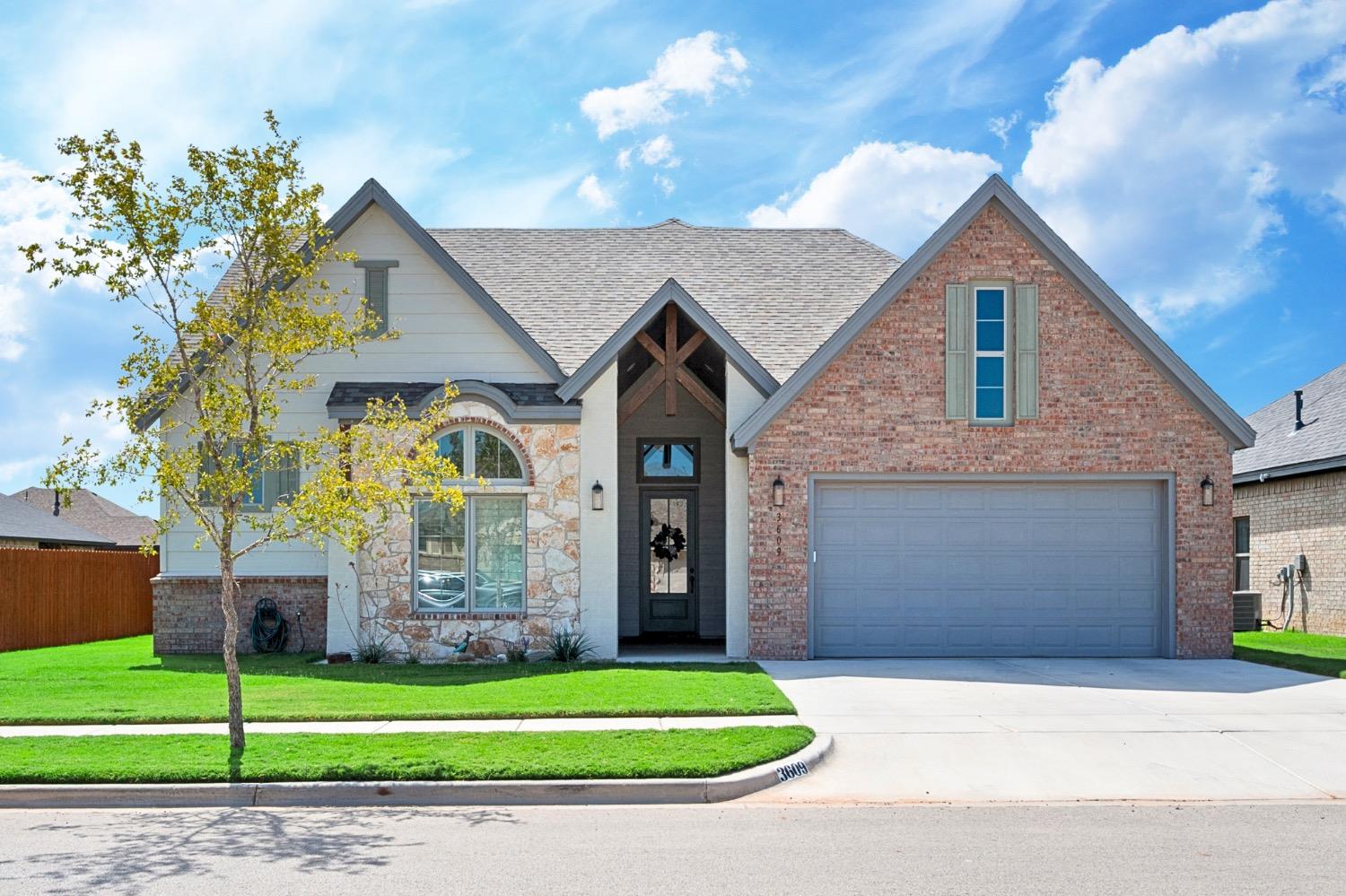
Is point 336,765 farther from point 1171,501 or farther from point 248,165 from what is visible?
point 1171,501

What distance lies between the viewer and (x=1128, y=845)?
7414 mm

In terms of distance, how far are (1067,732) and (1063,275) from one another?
25.2ft

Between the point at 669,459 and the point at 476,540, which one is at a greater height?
the point at 669,459

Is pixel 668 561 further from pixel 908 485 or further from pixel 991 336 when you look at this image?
pixel 991 336

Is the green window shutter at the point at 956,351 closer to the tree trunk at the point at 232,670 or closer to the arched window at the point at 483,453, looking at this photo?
the arched window at the point at 483,453

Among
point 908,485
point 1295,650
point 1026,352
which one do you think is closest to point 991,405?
point 1026,352

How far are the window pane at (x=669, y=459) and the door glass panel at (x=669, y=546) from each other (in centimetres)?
45

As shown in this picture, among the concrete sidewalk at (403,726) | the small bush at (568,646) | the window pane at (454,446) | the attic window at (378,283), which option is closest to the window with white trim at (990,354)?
the small bush at (568,646)

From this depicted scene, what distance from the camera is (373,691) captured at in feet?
43.8

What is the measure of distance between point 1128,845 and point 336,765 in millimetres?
5763

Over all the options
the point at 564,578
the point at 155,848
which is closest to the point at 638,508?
the point at 564,578

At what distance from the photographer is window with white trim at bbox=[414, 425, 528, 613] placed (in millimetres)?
16594

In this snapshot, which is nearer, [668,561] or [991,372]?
[991,372]

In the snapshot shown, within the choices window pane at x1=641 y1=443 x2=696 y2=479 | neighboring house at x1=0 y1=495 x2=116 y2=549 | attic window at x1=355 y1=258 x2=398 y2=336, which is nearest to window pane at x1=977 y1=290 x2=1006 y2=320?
window pane at x1=641 y1=443 x2=696 y2=479
